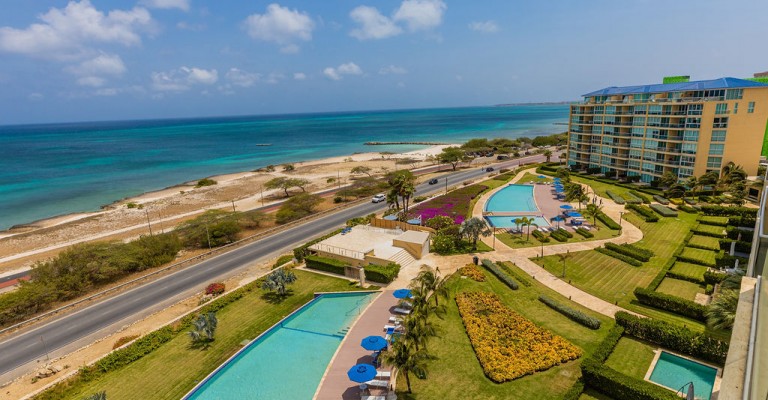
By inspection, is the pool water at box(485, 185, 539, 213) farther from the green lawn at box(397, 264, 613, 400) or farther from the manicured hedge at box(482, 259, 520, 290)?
the green lawn at box(397, 264, 613, 400)

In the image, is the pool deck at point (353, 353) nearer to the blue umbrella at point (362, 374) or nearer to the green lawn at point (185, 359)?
the blue umbrella at point (362, 374)

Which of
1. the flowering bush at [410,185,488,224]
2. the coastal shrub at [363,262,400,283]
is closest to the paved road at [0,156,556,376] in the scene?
the flowering bush at [410,185,488,224]

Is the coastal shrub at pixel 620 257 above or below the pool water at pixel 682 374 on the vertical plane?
above

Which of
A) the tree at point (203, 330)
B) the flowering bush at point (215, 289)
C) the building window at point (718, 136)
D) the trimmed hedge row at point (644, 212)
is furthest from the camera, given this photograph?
the building window at point (718, 136)

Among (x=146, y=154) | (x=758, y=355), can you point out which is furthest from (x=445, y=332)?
(x=146, y=154)

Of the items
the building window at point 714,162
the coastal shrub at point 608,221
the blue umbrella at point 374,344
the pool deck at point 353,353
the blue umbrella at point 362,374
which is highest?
the building window at point 714,162

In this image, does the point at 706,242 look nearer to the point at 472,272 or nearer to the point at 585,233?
the point at 585,233

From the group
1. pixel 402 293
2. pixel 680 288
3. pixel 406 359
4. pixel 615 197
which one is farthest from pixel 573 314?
pixel 615 197

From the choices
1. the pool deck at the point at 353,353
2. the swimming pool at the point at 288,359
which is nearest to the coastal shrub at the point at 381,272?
the pool deck at the point at 353,353
